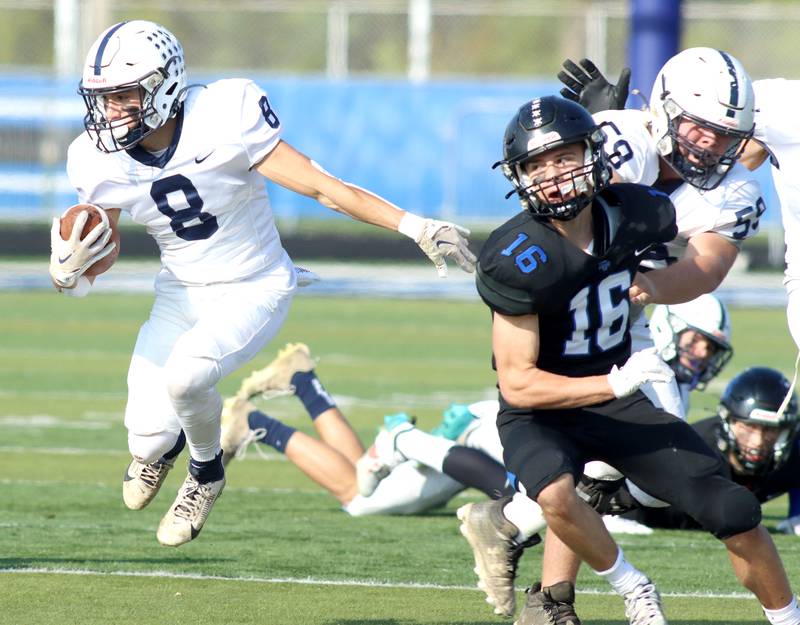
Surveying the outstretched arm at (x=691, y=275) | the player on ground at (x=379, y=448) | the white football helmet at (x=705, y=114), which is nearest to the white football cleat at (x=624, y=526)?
the player on ground at (x=379, y=448)

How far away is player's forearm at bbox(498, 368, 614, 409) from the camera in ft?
12.9

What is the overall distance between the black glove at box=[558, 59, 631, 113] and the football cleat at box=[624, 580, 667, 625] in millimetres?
1970

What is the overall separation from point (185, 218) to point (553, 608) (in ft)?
5.60

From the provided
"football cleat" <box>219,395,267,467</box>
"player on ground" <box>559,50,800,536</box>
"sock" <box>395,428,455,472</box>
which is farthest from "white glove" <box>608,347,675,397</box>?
"football cleat" <box>219,395,267,467</box>

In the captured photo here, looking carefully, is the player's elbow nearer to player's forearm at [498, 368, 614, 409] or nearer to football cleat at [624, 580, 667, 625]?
player's forearm at [498, 368, 614, 409]

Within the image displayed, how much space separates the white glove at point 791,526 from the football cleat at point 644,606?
2003 mm

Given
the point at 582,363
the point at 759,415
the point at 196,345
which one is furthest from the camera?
the point at 759,415

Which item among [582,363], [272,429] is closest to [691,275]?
[582,363]

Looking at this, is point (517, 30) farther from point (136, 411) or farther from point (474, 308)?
point (136, 411)

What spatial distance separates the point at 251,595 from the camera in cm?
468

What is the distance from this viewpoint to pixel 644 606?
396cm

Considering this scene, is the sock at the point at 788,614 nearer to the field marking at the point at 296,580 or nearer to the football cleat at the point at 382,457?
the field marking at the point at 296,580

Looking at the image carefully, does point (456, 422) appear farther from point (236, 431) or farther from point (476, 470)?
point (236, 431)

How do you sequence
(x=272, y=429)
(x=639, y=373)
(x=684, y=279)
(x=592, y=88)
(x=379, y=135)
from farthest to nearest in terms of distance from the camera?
(x=379, y=135), (x=272, y=429), (x=592, y=88), (x=684, y=279), (x=639, y=373)
